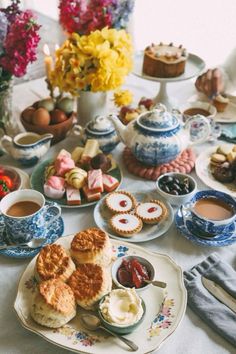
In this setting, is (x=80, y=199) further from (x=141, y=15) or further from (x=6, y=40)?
(x=141, y=15)

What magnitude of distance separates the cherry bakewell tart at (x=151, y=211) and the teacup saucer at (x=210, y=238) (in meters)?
0.05

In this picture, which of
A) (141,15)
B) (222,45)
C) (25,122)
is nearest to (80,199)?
(25,122)

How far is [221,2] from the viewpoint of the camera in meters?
2.45

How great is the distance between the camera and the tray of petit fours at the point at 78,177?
1.15 meters

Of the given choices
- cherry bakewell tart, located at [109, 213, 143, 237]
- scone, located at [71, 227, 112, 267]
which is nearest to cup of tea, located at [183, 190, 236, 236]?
cherry bakewell tart, located at [109, 213, 143, 237]

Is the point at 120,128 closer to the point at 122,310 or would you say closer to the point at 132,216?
the point at 132,216

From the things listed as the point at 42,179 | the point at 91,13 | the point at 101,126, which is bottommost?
the point at 42,179

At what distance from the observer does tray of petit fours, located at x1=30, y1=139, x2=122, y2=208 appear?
3.77ft

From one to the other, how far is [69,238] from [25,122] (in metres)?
0.55

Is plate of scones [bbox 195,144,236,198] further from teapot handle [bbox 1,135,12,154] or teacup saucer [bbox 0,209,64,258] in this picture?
teapot handle [bbox 1,135,12,154]

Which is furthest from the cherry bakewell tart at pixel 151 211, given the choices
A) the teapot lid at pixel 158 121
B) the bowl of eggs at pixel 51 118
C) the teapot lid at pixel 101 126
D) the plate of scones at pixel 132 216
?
the bowl of eggs at pixel 51 118

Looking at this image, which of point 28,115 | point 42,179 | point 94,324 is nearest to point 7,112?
point 28,115

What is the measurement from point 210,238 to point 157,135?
0.36 m

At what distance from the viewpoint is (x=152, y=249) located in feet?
3.33
